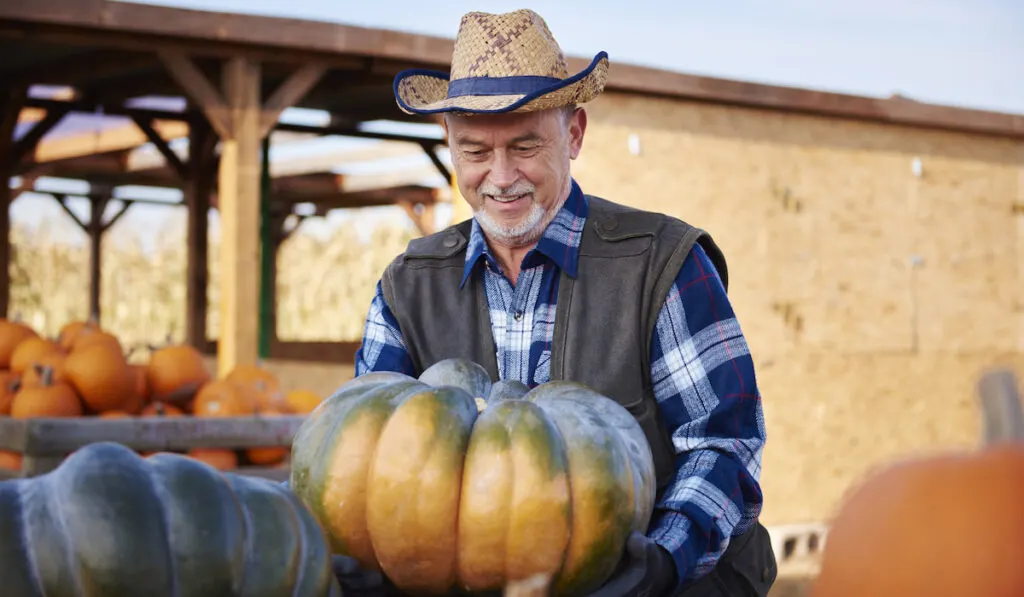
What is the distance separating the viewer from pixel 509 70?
2447mm

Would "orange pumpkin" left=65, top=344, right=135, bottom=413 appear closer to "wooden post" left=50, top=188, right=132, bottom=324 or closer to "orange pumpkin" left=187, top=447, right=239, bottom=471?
"orange pumpkin" left=187, top=447, right=239, bottom=471

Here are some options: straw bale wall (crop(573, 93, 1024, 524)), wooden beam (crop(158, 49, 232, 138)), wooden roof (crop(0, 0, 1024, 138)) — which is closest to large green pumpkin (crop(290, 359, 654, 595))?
wooden roof (crop(0, 0, 1024, 138))

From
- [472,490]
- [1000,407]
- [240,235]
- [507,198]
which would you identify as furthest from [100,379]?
[1000,407]

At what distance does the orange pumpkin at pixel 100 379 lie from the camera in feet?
18.4

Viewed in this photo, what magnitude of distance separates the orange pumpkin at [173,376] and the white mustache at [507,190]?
12.6 feet

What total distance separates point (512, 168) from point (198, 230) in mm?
11430

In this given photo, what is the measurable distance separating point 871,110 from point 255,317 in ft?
17.7

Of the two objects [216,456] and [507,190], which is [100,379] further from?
[507,190]

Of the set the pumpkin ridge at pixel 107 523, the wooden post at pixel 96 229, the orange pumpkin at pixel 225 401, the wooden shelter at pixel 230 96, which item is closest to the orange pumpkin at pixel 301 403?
the orange pumpkin at pixel 225 401

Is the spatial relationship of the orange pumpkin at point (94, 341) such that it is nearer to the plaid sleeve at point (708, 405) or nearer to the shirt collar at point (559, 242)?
the shirt collar at point (559, 242)

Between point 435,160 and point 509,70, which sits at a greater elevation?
point 435,160

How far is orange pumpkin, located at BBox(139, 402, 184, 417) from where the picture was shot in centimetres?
562

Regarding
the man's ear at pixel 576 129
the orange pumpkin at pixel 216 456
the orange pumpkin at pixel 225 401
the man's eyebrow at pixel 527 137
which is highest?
the man's ear at pixel 576 129

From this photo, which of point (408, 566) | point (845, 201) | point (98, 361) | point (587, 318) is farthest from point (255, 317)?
point (408, 566)
